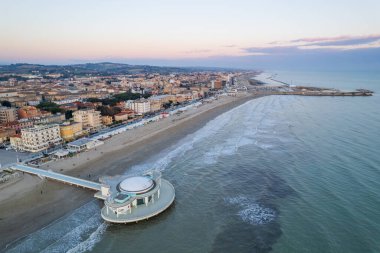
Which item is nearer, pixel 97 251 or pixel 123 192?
pixel 97 251

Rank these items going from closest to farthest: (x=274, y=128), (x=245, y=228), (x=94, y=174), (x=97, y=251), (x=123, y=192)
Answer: (x=97, y=251) < (x=245, y=228) < (x=123, y=192) < (x=94, y=174) < (x=274, y=128)

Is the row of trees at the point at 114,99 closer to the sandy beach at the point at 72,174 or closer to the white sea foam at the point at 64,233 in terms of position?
the sandy beach at the point at 72,174

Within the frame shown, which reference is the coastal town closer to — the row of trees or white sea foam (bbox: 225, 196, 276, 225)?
the row of trees

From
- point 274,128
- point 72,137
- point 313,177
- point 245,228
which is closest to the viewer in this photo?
point 245,228

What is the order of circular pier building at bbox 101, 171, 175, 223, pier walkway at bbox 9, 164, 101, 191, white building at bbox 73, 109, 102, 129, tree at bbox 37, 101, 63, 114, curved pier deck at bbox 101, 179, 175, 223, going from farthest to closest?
tree at bbox 37, 101, 63, 114
white building at bbox 73, 109, 102, 129
pier walkway at bbox 9, 164, 101, 191
circular pier building at bbox 101, 171, 175, 223
curved pier deck at bbox 101, 179, 175, 223

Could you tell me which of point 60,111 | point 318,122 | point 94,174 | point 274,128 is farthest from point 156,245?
point 60,111

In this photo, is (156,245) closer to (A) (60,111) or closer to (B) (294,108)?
(A) (60,111)

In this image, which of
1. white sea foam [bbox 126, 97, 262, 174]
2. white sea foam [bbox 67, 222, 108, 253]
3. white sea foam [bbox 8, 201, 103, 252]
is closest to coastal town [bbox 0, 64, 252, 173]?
white sea foam [bbox 126, 97, 262, 174]
